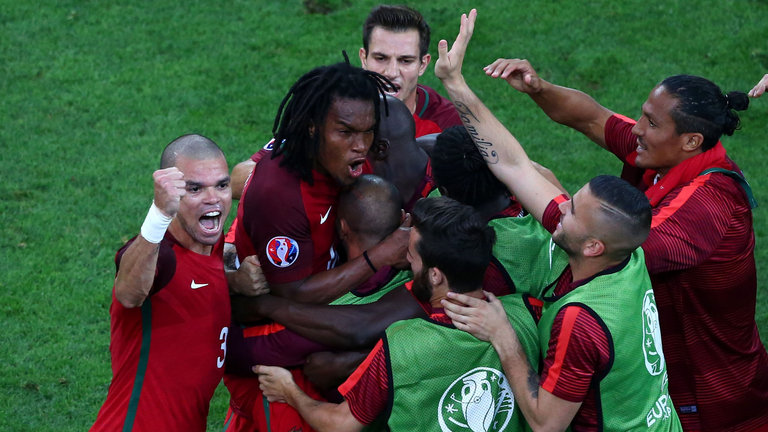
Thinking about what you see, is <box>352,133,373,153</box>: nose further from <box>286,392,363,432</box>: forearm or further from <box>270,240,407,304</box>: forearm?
<box>286,392,363,432</box>: forearm

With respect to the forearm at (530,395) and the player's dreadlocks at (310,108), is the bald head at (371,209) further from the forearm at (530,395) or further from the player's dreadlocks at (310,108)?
the forearm at (530,395)

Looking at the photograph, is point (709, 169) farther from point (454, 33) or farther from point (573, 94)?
point (454, 33)

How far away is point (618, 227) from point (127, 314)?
2211 mm

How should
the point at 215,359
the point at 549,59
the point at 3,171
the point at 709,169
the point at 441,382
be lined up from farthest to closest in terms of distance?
the point at 549,59 → the point at 3,171 → the point at 709,169 → the point at 215,359 → the point at 441,382

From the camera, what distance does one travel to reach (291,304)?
4.76 m

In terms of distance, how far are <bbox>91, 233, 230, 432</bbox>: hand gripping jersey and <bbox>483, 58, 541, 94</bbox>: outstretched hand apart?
73.3 inches

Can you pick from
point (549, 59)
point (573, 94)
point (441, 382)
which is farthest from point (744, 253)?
point (549, 59)

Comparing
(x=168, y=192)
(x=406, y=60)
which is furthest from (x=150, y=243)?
(x=406, y=60)

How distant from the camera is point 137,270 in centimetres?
418

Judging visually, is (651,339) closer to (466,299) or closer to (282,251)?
(466,299)

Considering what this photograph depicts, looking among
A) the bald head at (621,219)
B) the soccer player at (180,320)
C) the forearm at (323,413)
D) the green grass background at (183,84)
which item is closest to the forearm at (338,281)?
the soccer player at (180,320)

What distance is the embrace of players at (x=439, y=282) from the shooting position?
4.25m

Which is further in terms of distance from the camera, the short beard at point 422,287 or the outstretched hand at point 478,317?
the short beard at point 422,287

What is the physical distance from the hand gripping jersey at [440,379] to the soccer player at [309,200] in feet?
2.13
